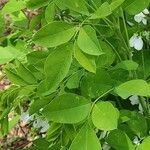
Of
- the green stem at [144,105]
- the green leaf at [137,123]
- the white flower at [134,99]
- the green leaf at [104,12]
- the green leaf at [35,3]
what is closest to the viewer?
the green leaf at [104,12]

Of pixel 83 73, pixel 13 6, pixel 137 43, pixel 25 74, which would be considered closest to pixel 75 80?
pixel 83 73

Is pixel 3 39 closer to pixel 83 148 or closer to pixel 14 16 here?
pixel 14 16

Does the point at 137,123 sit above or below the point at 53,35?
below

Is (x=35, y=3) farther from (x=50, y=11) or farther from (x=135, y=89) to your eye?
(x=135, y=89)

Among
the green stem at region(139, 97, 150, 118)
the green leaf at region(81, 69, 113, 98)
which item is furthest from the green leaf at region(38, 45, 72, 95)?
the green stem at region(139, 97, 150, 118)

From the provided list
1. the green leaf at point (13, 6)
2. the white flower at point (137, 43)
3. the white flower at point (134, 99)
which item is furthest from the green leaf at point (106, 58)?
the green leaf at point (13, 6)

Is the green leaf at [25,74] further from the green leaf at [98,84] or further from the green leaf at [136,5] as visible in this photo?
the green leaf at [136,5]

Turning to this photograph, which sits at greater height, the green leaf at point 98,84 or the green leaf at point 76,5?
the green leaf at point 76,5

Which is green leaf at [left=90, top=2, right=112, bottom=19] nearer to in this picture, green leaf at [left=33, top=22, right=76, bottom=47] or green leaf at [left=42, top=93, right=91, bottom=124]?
green leaf at [left=33, top=22, right=76, bottom=47]
